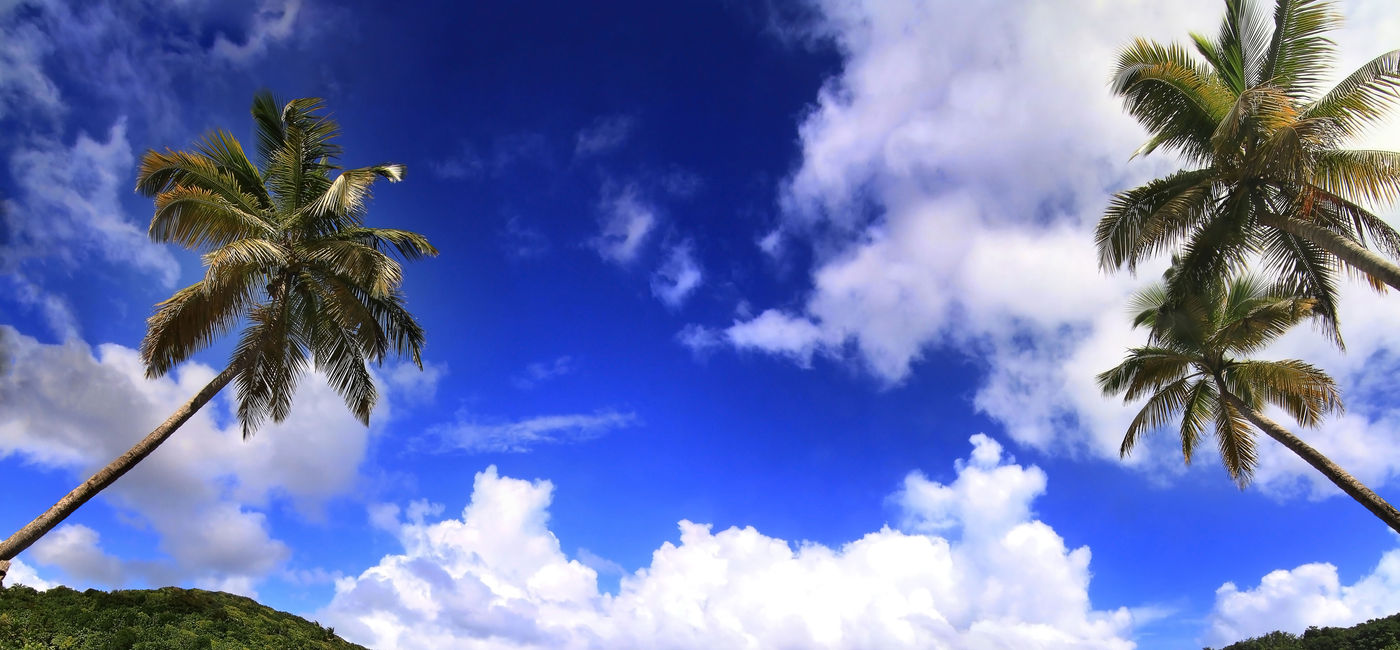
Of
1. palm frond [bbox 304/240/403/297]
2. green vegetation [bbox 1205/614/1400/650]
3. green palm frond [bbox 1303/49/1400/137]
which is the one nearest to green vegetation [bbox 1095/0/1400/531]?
green palm frond [bbox 1303/49/1400/137]

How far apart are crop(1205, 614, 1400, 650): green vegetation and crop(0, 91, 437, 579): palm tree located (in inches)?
1589

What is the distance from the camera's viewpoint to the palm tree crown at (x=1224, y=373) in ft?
62.9

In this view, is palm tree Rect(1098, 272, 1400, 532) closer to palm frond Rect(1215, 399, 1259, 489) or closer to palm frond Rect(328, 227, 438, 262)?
palm frond Rect(1215, 399, 1259, 489)

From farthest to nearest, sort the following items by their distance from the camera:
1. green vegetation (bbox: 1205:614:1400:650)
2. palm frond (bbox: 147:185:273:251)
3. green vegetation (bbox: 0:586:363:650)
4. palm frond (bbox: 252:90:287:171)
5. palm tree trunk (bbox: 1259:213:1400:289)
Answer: green vegetation (bbox: 1205:614:1400:650) → palm frond (bbox: 252:90:287:171) → palm frond (bbox: 147:185:273:251) → green vegetation (bbox: 0:586:363:650) → palm tree trunk (bbox: 1259:213:1400:289)

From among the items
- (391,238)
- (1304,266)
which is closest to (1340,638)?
(1304,266)

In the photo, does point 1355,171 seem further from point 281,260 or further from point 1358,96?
point 281,260

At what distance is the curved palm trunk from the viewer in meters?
12.7

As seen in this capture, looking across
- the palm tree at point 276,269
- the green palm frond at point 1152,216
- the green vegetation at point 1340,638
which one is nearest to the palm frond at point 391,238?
the palm tree at point 276,269

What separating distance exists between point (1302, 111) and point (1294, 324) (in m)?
8.23

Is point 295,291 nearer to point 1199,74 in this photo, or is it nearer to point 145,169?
point 145,169

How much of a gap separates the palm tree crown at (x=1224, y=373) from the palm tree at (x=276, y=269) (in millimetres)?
21393

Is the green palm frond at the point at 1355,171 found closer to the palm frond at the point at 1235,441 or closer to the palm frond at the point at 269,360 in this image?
the palm frond at the point at 1235,441

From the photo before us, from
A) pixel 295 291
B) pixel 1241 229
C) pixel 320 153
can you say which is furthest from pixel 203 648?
→ pixel 1241 229

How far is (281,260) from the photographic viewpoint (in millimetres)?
15820
